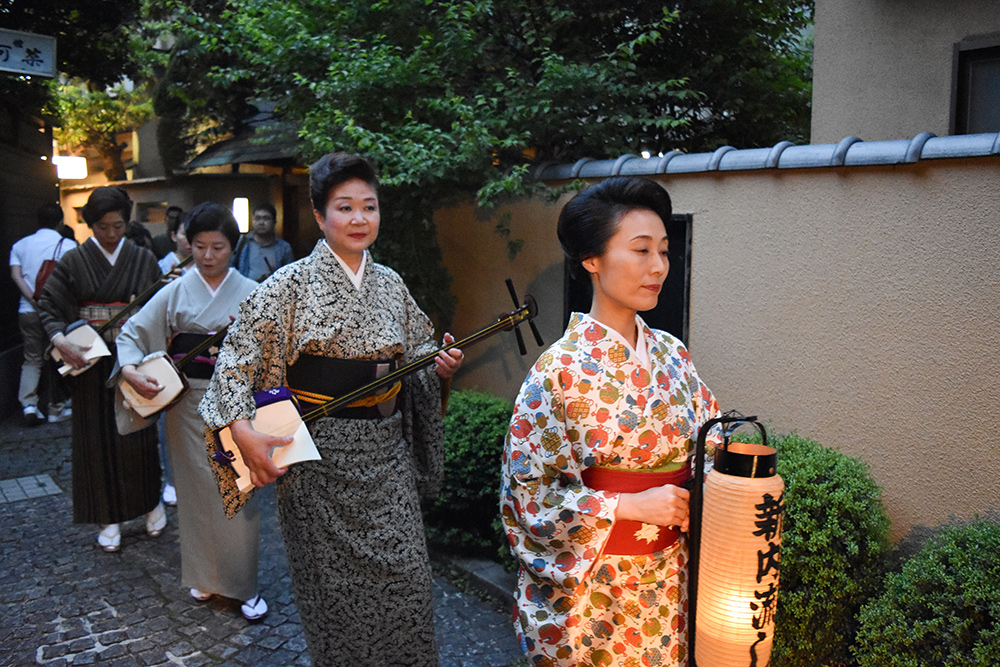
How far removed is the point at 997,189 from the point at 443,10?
4.85 metres

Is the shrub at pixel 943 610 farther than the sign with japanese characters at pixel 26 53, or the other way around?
the sign with japanese characters at pixel 26 53

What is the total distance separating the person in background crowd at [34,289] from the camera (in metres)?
9.45

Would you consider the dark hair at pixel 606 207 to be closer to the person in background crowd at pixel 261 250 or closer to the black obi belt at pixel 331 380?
the black obi belt at pixel 331 380

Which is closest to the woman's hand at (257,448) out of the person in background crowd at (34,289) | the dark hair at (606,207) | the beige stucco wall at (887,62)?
the dark hair at (606,207)

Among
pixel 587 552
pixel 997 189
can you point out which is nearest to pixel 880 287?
pixel 997 189

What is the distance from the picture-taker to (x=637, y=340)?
2.59 meters

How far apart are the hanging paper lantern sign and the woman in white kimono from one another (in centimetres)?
325

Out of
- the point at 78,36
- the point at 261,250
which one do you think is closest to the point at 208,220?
the point at 261,250

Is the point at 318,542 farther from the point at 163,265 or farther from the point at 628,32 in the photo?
the point at 163,265

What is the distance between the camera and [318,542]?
3348 millimetres

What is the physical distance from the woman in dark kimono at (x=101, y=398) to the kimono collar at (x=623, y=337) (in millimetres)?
4224

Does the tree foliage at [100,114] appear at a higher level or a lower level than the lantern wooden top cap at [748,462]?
higher

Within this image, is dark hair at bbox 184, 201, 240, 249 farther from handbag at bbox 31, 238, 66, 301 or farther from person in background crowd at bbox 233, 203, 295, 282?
handbag at bbox 31, 238, 66, 301

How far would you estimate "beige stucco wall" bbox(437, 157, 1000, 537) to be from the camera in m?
3.68
